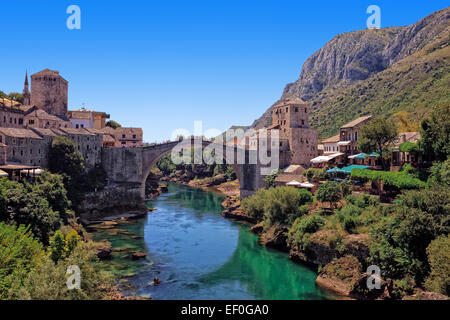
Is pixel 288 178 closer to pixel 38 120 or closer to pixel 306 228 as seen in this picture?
pixel 306 228

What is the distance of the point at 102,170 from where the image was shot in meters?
49.3

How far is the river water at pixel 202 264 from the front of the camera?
72.7ft

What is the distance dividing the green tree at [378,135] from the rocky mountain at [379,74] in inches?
377

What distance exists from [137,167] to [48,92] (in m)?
19.5

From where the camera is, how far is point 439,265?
17562mm

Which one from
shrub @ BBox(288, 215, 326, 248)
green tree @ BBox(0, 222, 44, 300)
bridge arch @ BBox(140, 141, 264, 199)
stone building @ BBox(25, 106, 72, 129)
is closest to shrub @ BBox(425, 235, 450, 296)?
shrub @ BBox(288, 215, 326, 248)

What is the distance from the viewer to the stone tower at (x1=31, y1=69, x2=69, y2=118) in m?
54.8

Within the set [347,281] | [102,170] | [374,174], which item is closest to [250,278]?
[347,281]

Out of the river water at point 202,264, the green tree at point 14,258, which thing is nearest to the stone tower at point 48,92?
the river water at point 202,264

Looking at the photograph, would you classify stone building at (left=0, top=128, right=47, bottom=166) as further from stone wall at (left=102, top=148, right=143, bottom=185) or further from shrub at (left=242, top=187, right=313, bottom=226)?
shrub at (left=242, top=187, right=313, bottom=226)

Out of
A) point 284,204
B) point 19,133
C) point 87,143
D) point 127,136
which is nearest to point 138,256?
point 284,204

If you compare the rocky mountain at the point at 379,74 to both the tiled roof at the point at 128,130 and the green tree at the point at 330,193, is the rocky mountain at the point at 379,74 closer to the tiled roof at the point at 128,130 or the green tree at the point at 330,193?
the green tree at the point at 330,193

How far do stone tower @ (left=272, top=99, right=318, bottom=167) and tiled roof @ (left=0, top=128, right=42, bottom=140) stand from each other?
102 feet

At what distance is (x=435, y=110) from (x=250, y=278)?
19723 millimetres
